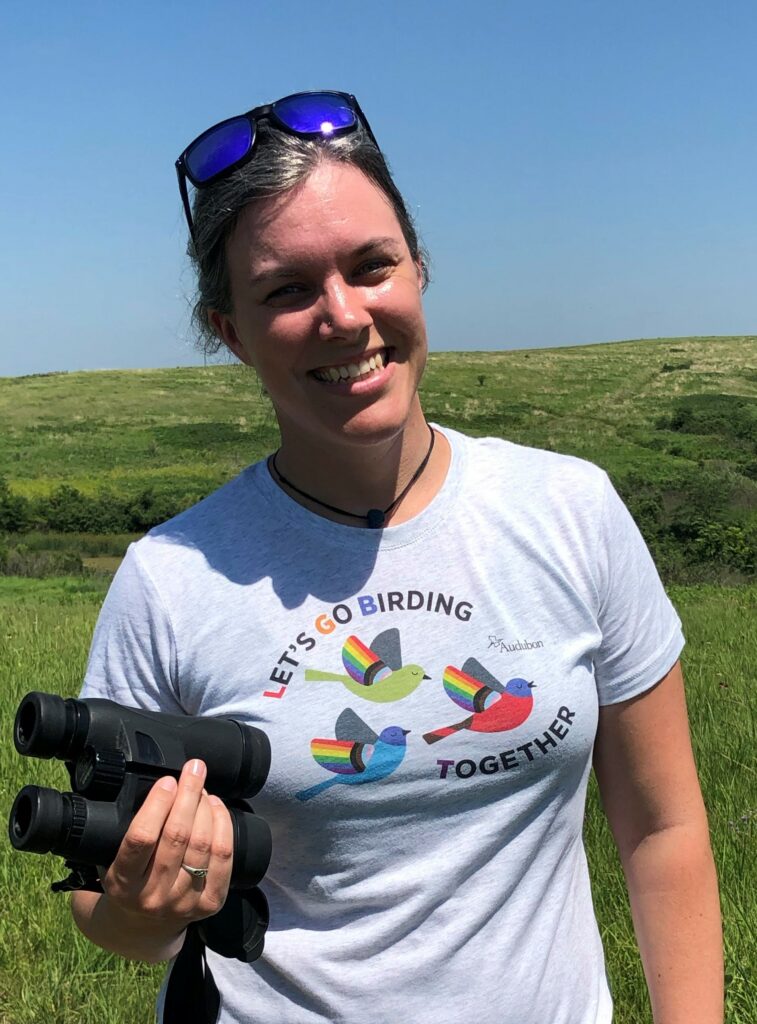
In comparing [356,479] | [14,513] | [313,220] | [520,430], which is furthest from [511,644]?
[520,430]

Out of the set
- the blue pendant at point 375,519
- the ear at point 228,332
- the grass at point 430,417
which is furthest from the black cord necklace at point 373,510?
the grass at point 430,417

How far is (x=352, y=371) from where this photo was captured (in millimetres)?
1516

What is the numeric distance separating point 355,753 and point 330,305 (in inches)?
25.9

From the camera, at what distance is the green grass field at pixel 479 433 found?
3055 mm

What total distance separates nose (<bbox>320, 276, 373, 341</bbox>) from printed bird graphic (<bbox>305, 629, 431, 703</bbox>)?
451 mm

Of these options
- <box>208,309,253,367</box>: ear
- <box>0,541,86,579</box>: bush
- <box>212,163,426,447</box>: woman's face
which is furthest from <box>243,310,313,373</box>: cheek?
<box>0,541,86,579</box>: bush

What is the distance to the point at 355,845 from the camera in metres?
1.44

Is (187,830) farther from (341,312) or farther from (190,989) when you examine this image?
(341,312)

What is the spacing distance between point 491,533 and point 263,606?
368 millimetres

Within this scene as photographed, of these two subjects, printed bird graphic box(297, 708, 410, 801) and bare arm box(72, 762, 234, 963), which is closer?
bare arm box(72, 762, 234, 963)

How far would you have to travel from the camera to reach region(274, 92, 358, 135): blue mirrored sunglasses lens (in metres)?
1.60

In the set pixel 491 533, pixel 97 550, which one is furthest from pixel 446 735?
pixel 97 550

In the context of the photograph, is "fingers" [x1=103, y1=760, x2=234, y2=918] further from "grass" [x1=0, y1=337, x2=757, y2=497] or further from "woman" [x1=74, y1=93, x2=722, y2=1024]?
"grass" [x1=0, y1=337, x2=757, y2=497]

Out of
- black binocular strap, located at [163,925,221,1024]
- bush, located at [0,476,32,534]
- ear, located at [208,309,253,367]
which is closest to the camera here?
black binocular strap, located at [163,925,221,1024]
